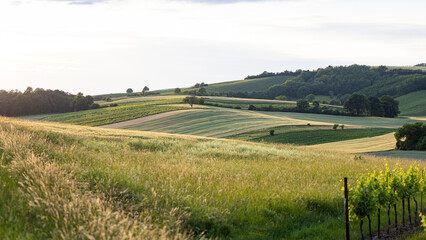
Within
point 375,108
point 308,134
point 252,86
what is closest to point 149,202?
point 308,134

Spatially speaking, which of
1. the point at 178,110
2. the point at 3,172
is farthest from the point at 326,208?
the point at 178,110

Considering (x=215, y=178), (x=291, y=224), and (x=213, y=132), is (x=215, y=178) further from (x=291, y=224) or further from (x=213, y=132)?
(x=213, y=132)

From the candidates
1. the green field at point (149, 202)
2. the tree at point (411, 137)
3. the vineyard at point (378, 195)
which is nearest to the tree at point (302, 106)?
the tree at point (411, 137)

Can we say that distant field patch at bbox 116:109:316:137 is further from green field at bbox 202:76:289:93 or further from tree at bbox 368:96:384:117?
green field at bbox 202:76:289:93

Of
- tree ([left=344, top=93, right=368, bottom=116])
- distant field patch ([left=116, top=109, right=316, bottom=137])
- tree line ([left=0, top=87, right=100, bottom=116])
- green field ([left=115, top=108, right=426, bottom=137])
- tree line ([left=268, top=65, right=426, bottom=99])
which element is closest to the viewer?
distant field patch ([left=116, top=109, right=316, bottom=137])

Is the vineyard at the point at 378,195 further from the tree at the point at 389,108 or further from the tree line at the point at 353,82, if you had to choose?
the tree line at the point at 353,82

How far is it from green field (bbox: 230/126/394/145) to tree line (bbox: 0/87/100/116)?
60.6 m

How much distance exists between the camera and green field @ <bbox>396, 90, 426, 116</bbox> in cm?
11706

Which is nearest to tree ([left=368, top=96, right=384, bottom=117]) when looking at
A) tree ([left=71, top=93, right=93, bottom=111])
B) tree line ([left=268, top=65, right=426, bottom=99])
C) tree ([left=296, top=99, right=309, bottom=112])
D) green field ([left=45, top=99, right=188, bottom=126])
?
tree ([left=296, top=99, right=309, bottom=112])

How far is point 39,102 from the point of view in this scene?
97.9m

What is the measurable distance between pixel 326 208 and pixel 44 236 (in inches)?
315

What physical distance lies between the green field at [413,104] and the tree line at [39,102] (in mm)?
98668

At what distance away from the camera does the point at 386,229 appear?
10.1 metres

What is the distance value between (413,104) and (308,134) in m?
83.1
